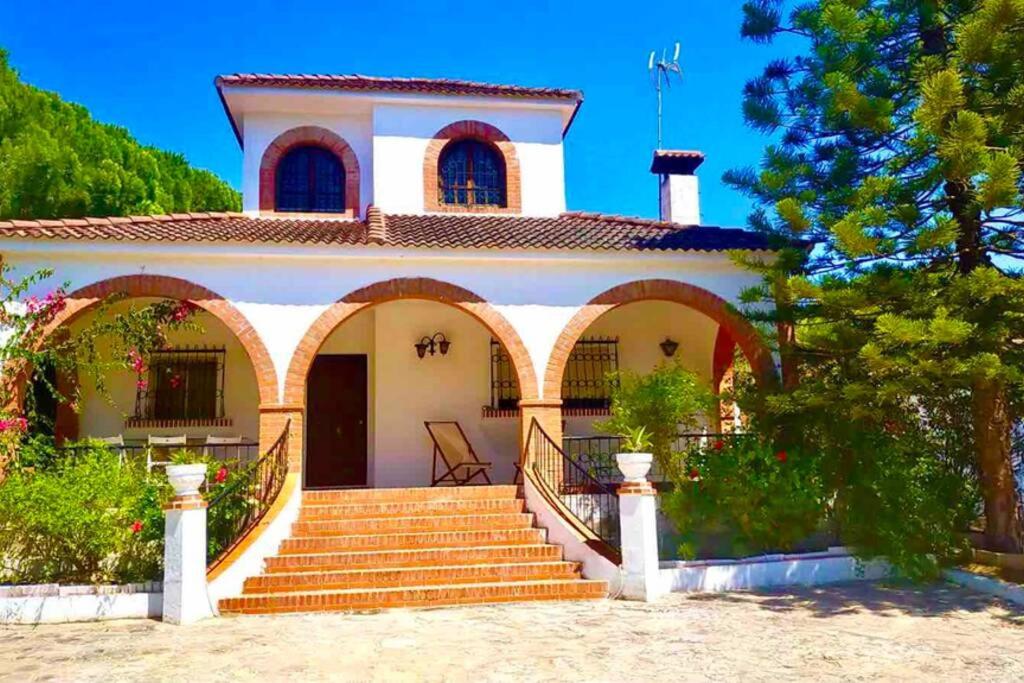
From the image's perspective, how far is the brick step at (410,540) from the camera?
856cm

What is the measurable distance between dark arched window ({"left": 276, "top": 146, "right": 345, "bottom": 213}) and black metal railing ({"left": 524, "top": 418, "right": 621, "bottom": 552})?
6.55 metres

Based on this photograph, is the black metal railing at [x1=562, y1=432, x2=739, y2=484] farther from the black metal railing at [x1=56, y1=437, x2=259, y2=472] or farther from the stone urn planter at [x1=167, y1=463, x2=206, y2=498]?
the stone urn planter at [x1=167, y1=463, x2=206, y2=498]

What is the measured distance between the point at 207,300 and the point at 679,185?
974cm

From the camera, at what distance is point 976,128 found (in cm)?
729

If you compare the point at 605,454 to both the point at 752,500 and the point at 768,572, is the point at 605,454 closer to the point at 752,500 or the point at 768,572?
the point at 752,500

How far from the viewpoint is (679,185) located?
1538 cm

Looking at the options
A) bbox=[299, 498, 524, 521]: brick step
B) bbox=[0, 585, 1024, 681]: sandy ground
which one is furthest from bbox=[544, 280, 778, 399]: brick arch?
bbox=[0, 585, 1024, 681]: sandy ground

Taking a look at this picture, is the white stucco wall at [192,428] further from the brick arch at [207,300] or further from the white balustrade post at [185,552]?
the white balustrade post at [185,552]

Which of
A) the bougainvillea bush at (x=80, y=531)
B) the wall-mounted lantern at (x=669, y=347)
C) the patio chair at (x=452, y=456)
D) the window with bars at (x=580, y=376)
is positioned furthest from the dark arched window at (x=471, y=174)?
the bougainvillea bush at (x=80, y=531)

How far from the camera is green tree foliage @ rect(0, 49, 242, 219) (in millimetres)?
14453

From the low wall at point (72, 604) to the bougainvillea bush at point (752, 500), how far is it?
19.3 ft

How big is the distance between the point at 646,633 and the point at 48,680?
468cm

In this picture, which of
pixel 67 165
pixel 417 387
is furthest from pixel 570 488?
pixel 67 165

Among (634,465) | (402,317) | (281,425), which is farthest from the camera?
(402,317)
